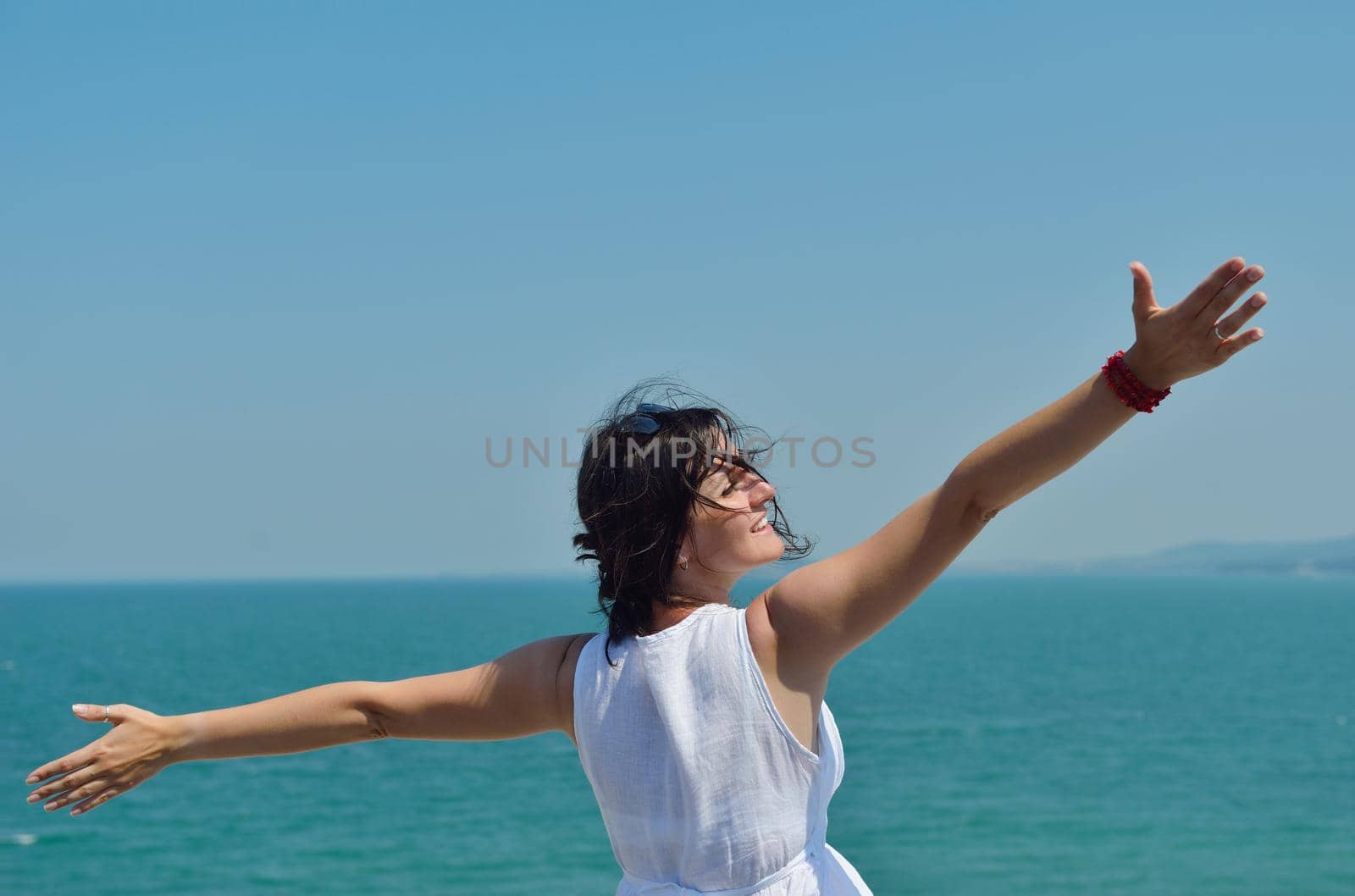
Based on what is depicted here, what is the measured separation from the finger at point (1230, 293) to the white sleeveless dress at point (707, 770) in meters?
0.89

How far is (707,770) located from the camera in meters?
2.14

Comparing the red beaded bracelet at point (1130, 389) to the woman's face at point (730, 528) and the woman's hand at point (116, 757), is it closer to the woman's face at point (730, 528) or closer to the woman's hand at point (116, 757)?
the woman's face at point (730, 528)

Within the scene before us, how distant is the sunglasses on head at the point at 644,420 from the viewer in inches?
94.0

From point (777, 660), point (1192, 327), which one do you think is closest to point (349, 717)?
point (777, 660)

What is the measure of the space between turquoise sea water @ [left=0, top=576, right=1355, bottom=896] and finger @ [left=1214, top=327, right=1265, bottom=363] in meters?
1.29

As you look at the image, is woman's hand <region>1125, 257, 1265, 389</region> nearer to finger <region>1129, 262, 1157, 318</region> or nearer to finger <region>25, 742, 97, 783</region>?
finger <region>1129, 262, 1157, 318</region>

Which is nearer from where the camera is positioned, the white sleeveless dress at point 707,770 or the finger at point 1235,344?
the finger at point 1235,344

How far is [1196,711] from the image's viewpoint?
5156 cm

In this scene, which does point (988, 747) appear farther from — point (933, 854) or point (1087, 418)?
point (1087, 418)

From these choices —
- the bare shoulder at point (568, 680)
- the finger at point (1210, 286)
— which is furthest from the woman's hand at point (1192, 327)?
the bare shoulder at point (568, 680)

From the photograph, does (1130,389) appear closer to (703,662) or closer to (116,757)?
(703,662)

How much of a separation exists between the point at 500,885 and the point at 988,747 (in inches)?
866

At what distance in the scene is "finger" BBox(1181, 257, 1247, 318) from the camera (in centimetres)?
179

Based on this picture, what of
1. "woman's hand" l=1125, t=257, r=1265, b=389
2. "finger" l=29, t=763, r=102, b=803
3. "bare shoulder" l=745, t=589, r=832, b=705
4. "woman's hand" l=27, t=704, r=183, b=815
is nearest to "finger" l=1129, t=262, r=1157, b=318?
"woman's hand" l=1125, t=257, r=1265, b=389
